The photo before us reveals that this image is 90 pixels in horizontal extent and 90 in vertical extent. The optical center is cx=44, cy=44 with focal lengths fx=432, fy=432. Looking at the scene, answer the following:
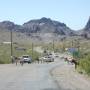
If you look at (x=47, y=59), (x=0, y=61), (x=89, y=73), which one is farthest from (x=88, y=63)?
(x=47, y=59)

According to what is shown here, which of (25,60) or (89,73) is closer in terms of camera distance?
(89,73)

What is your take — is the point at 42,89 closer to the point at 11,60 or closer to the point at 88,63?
the point at 88,63

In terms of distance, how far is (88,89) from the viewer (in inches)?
947

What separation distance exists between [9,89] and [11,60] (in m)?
67.0

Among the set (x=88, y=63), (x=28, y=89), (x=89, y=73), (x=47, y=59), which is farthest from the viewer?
(x=47, y=59)

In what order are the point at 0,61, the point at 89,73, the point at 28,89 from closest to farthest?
the point at 28,89, the point at 89,73, the point at 0,61

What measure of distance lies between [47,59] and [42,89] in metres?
74.7

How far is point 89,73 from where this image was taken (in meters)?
37.2

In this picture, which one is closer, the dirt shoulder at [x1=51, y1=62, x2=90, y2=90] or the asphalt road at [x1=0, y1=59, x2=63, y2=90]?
the asphalt road at [x1=0, y1=59, x2=63, y2=90]

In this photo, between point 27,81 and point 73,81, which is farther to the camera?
point 73,81

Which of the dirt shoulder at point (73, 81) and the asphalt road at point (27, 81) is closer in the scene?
the asphalt road at point (27, 81)

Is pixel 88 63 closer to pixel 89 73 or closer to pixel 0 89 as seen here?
pixel 89 73

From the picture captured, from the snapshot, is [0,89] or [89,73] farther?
[89,73]

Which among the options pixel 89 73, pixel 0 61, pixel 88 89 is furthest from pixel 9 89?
pixel 0 61
